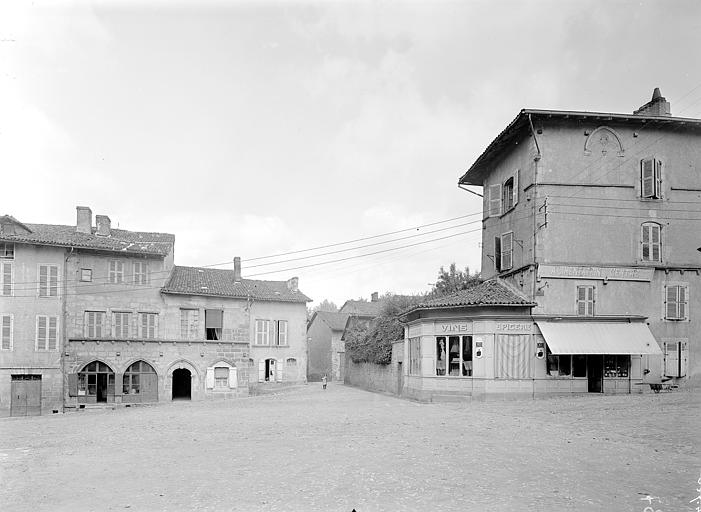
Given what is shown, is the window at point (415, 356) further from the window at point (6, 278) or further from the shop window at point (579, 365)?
the window at point (6, 278)

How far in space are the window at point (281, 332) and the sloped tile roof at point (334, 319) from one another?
60.0ft

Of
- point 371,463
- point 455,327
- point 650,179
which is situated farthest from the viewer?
point 455,327

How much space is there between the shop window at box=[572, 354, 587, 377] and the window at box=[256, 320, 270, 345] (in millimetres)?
22706

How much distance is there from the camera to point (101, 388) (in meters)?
35.1

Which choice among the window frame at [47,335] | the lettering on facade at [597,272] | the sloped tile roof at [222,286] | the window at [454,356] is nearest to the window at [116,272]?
the sloped tile roof at [222,286]

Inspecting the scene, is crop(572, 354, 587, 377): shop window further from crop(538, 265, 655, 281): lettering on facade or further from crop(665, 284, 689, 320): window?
crop(665, 284, 689, 320): window

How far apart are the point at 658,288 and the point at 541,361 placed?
572 cm

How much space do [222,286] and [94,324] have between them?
8.51m

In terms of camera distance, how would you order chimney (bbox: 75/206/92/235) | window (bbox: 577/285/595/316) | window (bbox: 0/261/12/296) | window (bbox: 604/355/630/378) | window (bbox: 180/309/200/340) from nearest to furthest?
window (bbox: 604/355/630/378), window (bbox: 577/285/595/316), window (bbox: 0/261/12/296), chimney (bbox: 75/206/92/235), window (bbox: 180/309/200/340)

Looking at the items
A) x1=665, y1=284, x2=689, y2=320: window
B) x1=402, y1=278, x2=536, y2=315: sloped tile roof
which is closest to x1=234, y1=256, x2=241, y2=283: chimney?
x1=402, y1=278, x2=536, y2=315: sloped tile roof

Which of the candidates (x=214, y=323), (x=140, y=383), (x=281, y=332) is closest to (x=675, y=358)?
(x=281, y=332)

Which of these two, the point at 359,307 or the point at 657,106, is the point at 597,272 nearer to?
the point at 657,106

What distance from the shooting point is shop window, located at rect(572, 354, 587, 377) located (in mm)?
24328

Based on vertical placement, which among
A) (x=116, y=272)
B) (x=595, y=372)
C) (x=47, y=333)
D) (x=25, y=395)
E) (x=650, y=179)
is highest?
(x=650, y=179)
